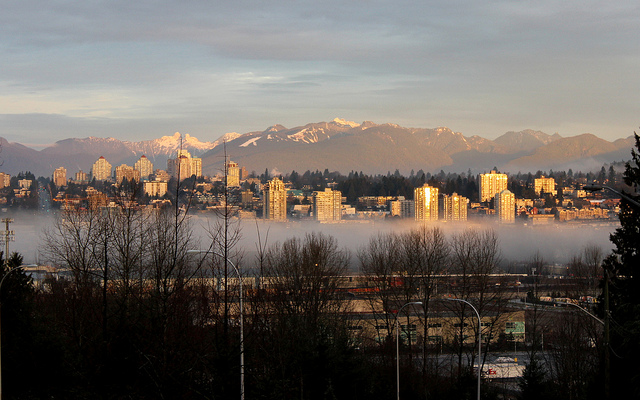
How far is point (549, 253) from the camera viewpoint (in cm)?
18188

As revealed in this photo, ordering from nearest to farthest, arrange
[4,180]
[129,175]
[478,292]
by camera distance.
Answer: [478,292]
[129,175]
[4,180]

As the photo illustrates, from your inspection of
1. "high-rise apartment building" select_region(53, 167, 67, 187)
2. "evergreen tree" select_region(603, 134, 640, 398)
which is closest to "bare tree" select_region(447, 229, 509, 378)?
"evergreen tree" select_region(603, 134, 640, 398)

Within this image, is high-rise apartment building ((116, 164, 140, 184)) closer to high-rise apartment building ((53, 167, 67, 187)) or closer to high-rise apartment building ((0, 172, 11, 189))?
high-rise apartment building ((0, 172, 11, 189))

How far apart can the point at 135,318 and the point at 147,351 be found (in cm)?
139

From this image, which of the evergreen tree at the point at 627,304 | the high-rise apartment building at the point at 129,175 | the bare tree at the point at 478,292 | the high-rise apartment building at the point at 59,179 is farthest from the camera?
the high-rise apartment building at the point at 59,179

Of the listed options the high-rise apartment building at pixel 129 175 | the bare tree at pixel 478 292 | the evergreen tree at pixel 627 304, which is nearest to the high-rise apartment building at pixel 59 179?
the high-rise apartment building at pixel 129 175

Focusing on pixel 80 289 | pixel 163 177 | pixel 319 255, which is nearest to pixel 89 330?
pixel 80 289

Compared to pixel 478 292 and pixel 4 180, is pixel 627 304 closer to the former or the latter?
pixel 478 292

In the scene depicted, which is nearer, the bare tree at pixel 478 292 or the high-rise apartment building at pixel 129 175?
the high-rise apartment building at pixel 129 175

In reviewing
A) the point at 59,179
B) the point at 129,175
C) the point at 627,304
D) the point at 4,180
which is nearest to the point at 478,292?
the point at 627,304

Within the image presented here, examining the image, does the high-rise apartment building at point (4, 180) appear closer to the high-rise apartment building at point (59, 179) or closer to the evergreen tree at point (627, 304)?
the high-rise apartment building at point (59, 179)

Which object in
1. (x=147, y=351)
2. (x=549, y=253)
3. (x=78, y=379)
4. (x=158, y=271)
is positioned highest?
(x=158, y=271)

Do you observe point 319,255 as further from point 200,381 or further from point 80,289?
point 200,381

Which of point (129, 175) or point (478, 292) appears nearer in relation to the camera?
point (478, 292)
